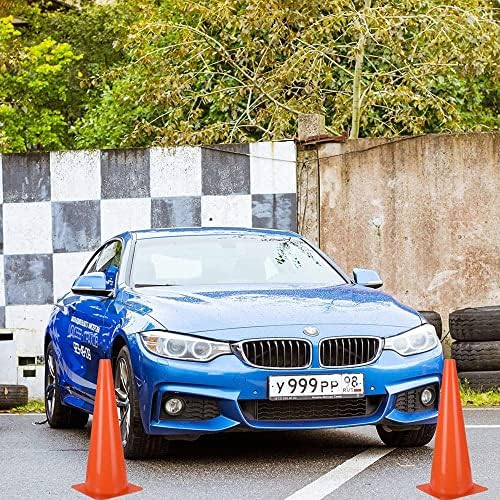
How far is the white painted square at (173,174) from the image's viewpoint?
12.3 meters

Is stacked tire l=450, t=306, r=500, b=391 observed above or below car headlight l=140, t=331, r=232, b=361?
below

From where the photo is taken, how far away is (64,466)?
7852 mm

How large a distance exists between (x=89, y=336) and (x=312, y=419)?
1.91 meters

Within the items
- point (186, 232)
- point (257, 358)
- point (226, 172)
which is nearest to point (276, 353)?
point (257, 358)

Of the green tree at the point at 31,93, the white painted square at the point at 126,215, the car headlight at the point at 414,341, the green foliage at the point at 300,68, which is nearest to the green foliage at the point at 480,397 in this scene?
the car headlight at the point at 414,341

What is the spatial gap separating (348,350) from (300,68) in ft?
29.1

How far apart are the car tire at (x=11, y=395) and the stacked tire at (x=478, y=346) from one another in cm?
359

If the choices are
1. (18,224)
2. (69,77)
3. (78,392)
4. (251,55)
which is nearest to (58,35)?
(69,77)

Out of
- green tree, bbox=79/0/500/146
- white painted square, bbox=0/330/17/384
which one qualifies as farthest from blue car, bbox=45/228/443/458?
green tree, bbox=79/0/500/146

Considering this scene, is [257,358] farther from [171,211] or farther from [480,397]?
[171,211]

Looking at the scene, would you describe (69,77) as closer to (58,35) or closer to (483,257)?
(58,35)

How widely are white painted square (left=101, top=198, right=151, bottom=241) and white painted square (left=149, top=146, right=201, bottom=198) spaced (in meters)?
0.15

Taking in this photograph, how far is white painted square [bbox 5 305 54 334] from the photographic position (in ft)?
40.2

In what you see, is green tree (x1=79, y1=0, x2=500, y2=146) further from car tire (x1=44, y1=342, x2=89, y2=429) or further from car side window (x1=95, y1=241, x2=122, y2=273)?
car tire (x1=44, y1=342, x2=89, y2=429)
